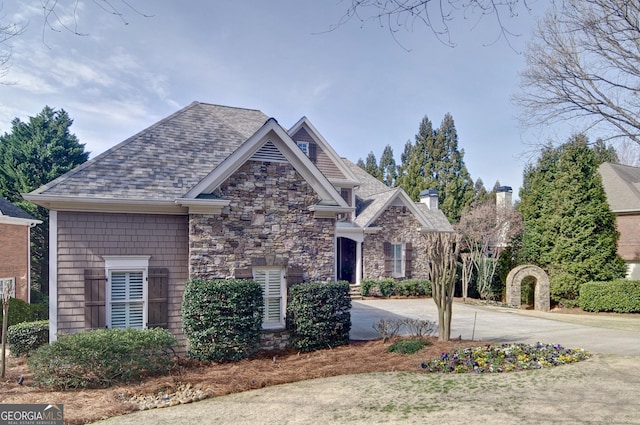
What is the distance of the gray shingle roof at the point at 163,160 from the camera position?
10.3 metres

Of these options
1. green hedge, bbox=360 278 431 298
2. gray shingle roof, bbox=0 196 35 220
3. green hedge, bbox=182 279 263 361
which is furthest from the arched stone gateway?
gray shingle roof, bbox=0 196 35 220

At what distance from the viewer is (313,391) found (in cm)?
799

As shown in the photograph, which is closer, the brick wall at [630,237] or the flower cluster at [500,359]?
the flower cluster at [500,359]

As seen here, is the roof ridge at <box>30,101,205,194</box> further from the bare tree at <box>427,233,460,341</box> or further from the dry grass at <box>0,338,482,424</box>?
the bare tree at <box>427,233,460,341</box>

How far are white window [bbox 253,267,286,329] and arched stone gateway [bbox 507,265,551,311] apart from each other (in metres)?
14.7

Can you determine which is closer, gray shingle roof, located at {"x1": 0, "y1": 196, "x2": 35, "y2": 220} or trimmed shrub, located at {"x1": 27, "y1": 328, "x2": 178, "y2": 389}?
trimmed shrub, located at {"x1": 27, "y1": 328, "x2": 178, "y2": 389}

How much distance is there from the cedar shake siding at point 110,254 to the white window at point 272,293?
1942mm

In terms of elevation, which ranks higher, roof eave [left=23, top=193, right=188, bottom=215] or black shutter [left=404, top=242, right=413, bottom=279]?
roof eave [left=23, top=193, right=188, bottom=215]

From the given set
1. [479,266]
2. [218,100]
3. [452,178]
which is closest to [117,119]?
[218,100]

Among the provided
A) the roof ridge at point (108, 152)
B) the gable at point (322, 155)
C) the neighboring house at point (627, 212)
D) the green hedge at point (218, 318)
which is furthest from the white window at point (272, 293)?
the neighboring house at point (627, 212)

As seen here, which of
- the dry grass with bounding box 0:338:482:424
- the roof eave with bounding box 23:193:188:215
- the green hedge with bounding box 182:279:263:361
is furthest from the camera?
the green hedge with bounding box 182:279:263:361

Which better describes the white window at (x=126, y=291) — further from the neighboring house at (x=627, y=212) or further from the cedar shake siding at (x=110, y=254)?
the neighboring house at (x=627, y=212)

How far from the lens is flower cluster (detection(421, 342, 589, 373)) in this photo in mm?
8891

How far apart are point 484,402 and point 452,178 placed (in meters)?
38.9
